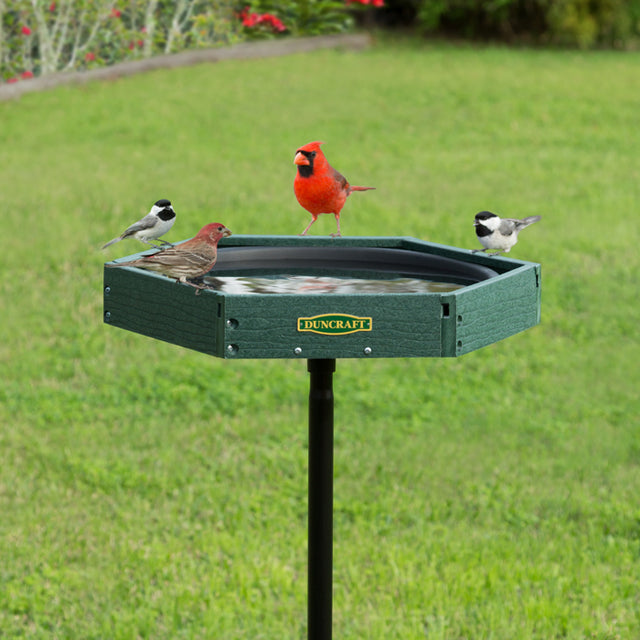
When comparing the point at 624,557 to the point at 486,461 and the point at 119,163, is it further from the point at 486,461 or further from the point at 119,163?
the point at 119,163

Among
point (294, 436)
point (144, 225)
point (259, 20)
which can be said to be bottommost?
point (294, 436)

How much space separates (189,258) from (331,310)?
1.53ft

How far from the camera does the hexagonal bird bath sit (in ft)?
8.74

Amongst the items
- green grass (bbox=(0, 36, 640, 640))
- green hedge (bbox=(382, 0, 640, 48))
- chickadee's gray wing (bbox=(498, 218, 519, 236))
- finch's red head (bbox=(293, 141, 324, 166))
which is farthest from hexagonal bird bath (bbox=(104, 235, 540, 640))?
green hedge (bbox=(382, 0, 640, 48))

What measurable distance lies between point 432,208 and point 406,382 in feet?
11.5

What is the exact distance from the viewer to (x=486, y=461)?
5.59m

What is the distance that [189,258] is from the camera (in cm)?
288

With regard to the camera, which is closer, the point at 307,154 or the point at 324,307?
the point at 324,307

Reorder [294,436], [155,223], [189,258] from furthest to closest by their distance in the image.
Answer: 1. [294,436]
2. [155,223]
3. [189,258]

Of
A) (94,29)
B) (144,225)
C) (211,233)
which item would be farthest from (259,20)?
(211,233)

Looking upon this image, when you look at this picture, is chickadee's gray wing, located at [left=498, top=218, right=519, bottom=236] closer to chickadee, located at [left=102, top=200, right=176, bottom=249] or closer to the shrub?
chickadee, located at [left=102, top=200, right=176, bottom=249]

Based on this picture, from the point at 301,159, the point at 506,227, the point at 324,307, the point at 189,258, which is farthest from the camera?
the point at 506,227

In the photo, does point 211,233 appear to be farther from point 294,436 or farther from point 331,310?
point 294,436

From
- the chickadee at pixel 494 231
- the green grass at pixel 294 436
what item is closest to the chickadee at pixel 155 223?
the chickadee at pixel 494 231
